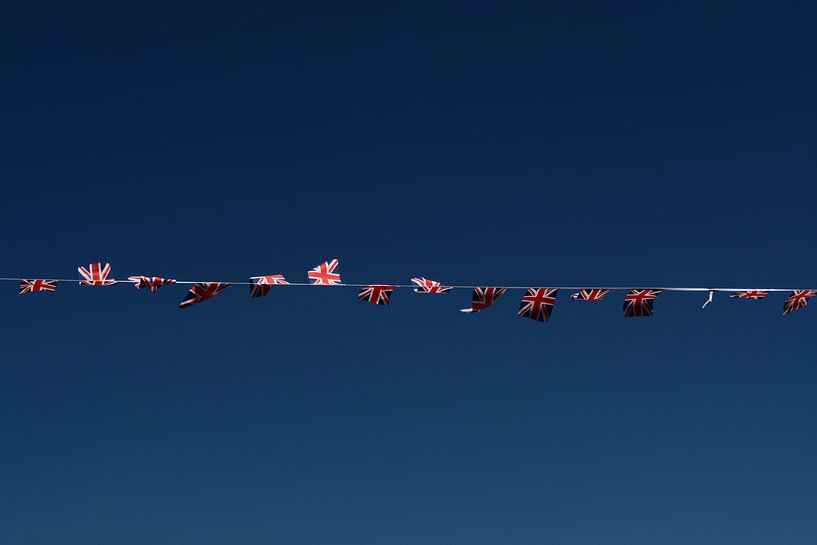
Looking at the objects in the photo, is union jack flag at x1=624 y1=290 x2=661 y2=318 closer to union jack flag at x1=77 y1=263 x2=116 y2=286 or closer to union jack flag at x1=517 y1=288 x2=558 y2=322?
union jack flag at x1=517 y1=288 x2=558 y2=322

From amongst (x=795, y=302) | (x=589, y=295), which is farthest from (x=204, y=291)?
(x=795, y=302)

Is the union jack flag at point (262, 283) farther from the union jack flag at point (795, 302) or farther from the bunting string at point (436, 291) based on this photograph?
the union jack flag at point (795, 302)

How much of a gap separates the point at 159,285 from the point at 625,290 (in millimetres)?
8985

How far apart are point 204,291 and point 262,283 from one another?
1.14m

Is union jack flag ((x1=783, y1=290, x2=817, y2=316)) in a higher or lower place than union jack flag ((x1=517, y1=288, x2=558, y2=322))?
higher

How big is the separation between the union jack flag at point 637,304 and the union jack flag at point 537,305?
148 cm

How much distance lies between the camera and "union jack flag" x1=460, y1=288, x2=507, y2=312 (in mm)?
18953

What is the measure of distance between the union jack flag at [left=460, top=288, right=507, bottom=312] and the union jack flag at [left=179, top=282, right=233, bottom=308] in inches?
187

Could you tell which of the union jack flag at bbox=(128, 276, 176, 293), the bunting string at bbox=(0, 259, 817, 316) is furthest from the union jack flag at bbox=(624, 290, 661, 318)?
the union jack flag at bbox=(128, 276, 176, 293)

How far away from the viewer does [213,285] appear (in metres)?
19.4

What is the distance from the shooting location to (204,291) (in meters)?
19.4

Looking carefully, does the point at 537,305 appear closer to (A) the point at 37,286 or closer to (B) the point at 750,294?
(B) the point at 750,294

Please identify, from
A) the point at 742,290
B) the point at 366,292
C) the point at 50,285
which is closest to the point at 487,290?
the point at 366,292

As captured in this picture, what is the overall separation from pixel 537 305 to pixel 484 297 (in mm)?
1022
